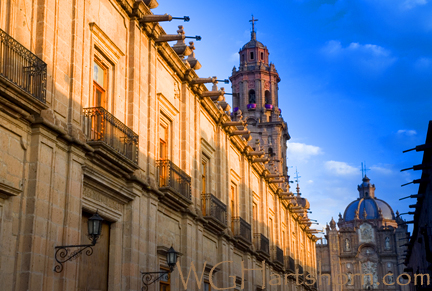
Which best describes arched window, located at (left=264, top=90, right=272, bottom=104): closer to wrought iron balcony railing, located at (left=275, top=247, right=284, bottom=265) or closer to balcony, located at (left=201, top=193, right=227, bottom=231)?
wrought iron balcony railing, located at (left=275, top=247, right=284, bottom=265)

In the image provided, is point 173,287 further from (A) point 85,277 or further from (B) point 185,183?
(A) point 85,277

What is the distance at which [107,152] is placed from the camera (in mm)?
13492

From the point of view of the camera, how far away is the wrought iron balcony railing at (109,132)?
13.4 m

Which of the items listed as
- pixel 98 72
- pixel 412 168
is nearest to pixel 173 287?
pixel 98 72

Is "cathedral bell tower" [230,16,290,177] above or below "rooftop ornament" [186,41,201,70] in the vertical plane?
above

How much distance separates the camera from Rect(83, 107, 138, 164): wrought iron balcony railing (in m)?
13.4

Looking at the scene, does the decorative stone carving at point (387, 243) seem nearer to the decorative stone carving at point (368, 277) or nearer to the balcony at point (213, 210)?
the decorative stone carving at point (368, 277)

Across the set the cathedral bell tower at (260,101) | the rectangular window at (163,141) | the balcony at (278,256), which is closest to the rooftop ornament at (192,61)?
the rectangular window at (163,141)

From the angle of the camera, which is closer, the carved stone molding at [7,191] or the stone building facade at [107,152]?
the carved stone molding at [7,191]

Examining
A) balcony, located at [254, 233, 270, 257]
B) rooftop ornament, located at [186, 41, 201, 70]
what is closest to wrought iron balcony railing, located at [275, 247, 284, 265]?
balcony, located at [254, 233, 270, 257]

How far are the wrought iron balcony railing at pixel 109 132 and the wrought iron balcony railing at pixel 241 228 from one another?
35.2 ft

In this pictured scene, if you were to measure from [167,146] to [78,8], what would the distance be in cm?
658

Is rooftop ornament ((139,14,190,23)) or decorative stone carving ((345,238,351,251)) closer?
rooftop ornament ((139,14,190,23))

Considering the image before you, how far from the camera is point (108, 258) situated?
Answer: 14594 millimetres
